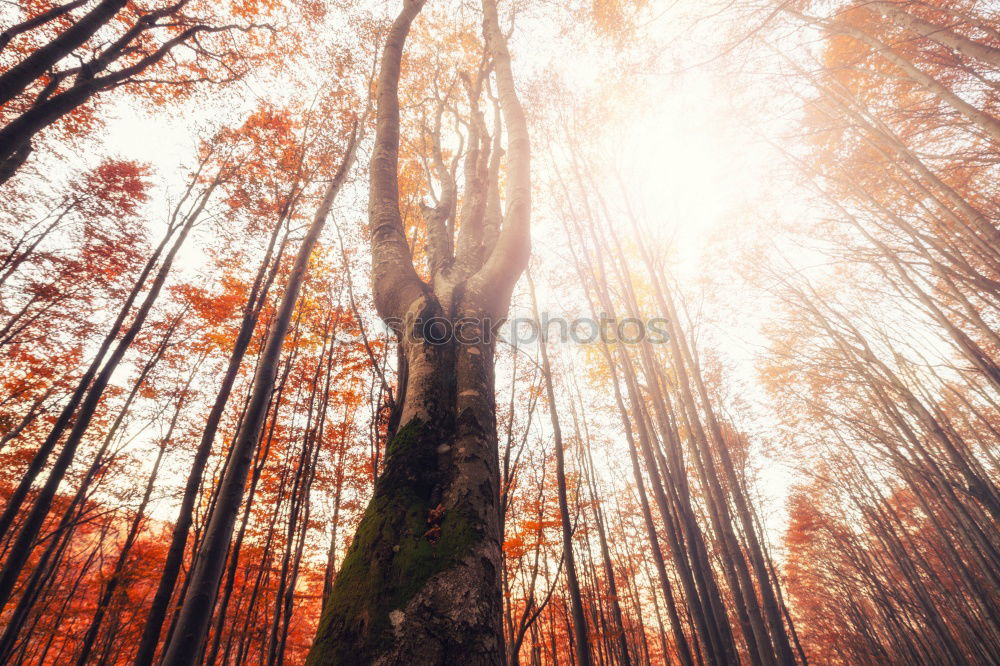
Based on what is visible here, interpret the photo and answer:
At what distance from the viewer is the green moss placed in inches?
34.9

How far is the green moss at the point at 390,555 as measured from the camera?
2.91 ft

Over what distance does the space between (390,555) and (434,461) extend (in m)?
0.35

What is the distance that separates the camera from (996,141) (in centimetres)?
354

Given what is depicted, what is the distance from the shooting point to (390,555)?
1063 mm

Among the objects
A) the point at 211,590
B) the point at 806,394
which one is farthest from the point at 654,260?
the point at 806,394

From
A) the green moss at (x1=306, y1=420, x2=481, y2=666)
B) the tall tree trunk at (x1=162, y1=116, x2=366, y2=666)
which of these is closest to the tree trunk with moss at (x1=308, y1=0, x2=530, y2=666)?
the green moss at (x1=306, y1=420, x2=481, y2=666)

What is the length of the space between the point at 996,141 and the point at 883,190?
3.88m

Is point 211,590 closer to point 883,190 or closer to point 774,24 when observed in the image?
point 774,24

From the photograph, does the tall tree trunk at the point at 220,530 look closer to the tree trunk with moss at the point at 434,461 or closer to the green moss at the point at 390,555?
the tree trunk with moss at the point at 434,461

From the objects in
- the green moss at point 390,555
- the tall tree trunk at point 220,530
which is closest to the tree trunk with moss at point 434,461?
the green moss at point 390,555

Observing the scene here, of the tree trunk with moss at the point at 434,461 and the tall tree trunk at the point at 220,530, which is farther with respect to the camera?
the tall tree trunk at the point at 220,530

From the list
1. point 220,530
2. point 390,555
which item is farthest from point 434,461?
point 220,530

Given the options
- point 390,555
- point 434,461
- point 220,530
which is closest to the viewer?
point 390,555

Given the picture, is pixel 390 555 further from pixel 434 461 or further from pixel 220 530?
pixel 220 530
